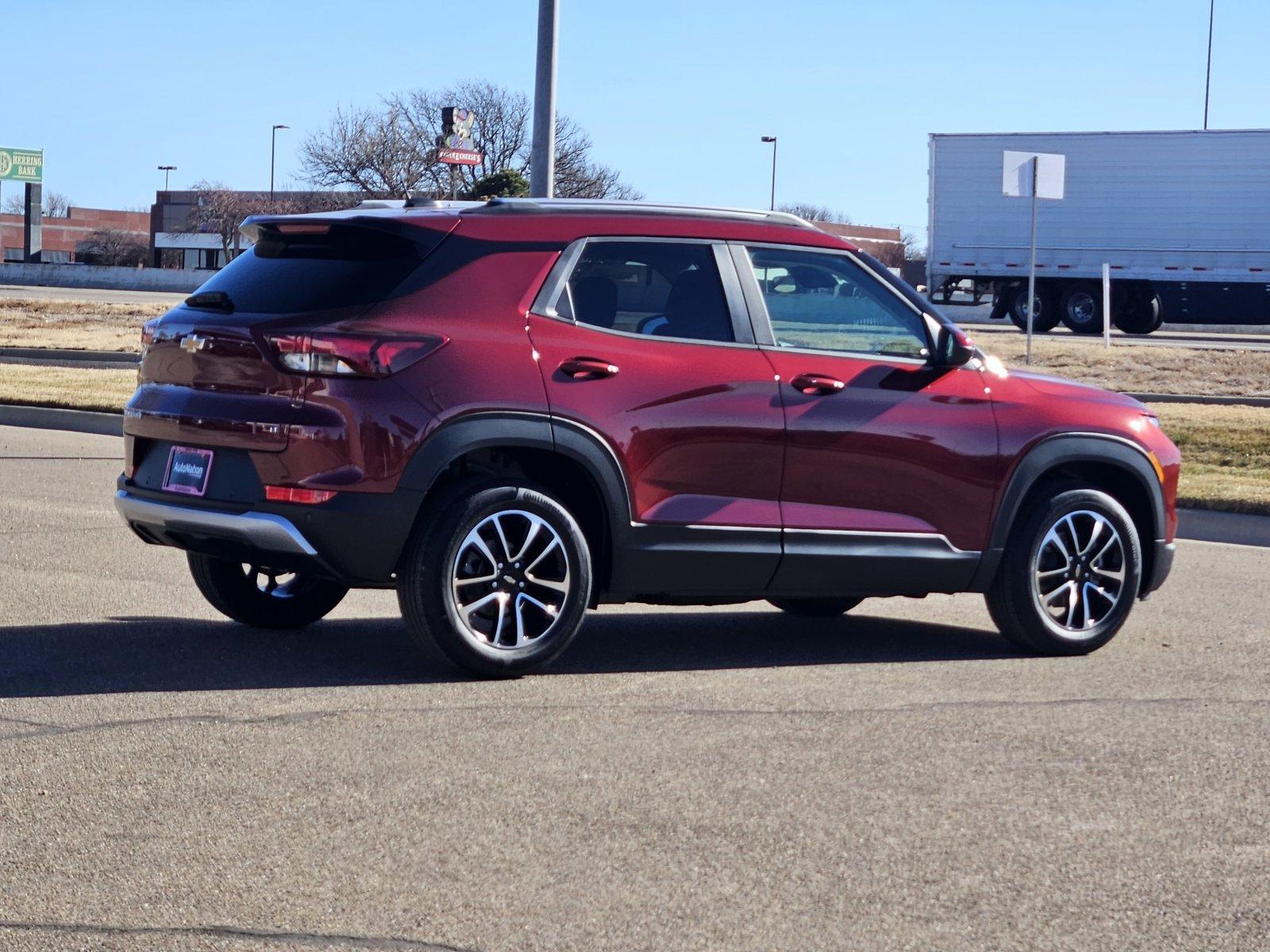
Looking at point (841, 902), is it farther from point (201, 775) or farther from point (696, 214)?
point (696, 214)

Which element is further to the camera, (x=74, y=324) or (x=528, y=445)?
(x=74, y=324)

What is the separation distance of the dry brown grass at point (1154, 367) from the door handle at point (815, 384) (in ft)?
49.1

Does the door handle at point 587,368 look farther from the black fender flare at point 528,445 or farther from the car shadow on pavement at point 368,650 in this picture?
the car shadow on pavement at point 368,650

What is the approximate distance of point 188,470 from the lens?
6.71 meters

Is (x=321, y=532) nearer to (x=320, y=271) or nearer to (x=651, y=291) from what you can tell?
(x=320, y=271)

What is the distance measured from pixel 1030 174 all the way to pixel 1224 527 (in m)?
9.19

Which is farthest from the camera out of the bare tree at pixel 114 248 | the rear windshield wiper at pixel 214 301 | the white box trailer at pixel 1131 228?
the bare tree at pixel 114 248

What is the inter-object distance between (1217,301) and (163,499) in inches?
1431

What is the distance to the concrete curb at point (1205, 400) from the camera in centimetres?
1983

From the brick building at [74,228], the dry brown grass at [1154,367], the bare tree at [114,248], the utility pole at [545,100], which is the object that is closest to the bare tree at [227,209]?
the bare tree at [114,248]

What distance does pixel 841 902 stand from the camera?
428 cm

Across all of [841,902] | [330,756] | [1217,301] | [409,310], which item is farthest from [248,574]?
[1217,301]

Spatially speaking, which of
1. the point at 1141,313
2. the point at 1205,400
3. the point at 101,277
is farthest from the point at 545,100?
the point at 101,277

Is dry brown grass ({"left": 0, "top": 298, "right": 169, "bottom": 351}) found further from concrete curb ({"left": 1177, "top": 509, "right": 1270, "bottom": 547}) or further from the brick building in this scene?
the brick building
